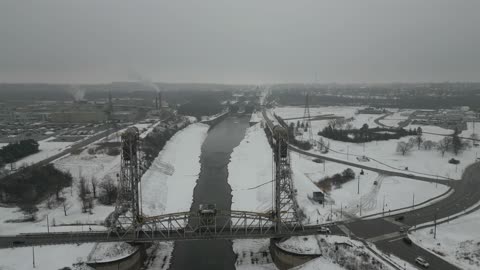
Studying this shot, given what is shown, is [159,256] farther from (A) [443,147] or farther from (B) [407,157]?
(A) [443,147]

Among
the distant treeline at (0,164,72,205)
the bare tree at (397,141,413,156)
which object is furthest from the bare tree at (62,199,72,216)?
the bare tree at (397,141,413,156)

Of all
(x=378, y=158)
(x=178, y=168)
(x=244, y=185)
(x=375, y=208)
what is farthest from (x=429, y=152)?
(x=178, y=168)

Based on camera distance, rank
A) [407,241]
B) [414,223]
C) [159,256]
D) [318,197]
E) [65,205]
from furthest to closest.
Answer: [318,197] → [65,205] → [414,223] → [407,241] → [159,256]

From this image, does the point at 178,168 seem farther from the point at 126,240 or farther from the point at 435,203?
the point at 435,203

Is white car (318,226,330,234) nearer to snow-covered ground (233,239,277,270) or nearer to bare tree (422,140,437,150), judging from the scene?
snow-covered ground (233,239,277,270)

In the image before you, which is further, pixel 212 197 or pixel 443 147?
pixel 443 147

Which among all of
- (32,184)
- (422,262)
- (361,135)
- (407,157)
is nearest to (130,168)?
(32,184)

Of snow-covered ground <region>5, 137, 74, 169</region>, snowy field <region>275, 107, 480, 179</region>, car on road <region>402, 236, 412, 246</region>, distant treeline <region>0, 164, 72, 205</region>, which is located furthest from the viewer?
snow-covered ground <region>5, 137, 74, 169</region>
